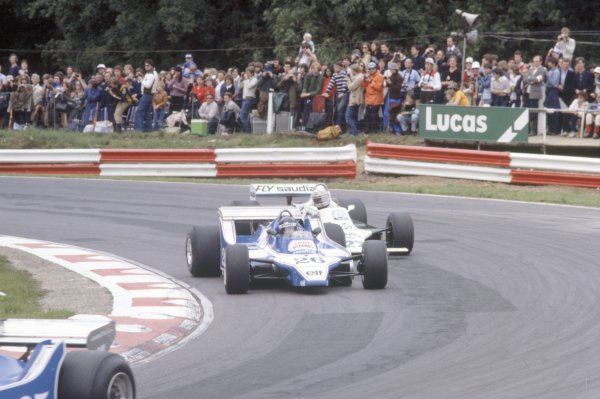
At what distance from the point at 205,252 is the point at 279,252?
1.26m

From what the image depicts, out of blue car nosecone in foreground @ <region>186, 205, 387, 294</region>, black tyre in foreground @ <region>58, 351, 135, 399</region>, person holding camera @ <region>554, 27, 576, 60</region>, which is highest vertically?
person holding camera @ <region>554, 27, 576, 60</region>

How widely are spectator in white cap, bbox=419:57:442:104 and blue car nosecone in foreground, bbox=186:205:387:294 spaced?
12286mm

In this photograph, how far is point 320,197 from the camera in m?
14.7

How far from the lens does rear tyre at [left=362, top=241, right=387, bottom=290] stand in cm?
1261

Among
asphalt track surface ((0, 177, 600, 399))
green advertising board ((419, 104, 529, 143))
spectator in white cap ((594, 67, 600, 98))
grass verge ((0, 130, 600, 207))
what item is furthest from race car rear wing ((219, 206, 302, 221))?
→ spectator in white cap ((594, 67, 600, 98))

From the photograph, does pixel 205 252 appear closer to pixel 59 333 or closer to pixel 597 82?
pixel 59 333

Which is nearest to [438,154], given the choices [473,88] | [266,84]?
[473,88]

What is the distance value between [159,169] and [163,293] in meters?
13.6

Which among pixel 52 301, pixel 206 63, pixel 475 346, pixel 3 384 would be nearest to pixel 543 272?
pixel 475 346

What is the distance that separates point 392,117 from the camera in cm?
2705

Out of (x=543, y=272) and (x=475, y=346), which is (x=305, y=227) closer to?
(x=543, y=272)

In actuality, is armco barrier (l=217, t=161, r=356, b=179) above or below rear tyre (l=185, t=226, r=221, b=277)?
below

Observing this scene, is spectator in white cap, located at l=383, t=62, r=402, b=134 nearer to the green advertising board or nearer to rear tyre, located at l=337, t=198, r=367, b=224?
the green advertising board

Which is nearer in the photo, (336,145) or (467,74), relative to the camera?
(467,74)
